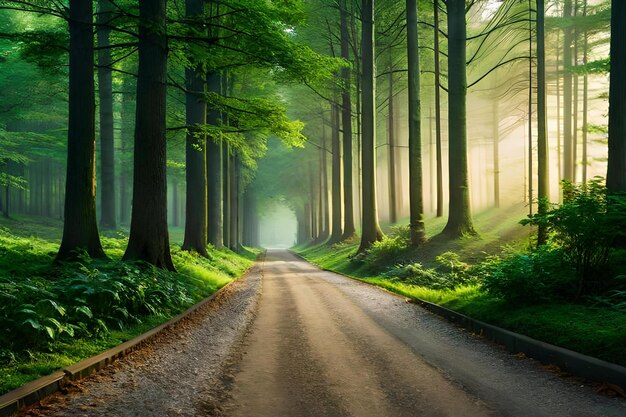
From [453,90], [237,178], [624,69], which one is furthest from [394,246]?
[237,178]

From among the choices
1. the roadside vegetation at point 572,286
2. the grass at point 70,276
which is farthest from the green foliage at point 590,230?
the grass at point 70,276

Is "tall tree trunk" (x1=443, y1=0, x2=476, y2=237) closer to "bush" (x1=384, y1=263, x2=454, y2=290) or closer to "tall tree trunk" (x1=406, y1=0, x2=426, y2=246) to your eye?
"tall tree trunk" (x1=406, y1=0, x2=426, y2=246)

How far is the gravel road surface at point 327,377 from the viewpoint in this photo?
4180 millimetres

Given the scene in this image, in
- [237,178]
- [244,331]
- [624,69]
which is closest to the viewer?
[244,331]

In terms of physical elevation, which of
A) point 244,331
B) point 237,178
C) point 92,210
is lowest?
point 244,331

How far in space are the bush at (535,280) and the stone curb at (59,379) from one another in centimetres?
581

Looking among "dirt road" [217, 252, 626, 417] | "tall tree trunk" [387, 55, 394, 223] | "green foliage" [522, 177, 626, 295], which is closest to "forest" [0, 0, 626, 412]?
"green foliage" [522, 177, 626, 295]

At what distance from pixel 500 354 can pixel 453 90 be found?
12916 mm

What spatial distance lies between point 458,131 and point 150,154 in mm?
10966

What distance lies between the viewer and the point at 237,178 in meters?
35.5

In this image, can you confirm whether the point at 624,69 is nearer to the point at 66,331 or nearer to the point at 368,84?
the point at 66,331

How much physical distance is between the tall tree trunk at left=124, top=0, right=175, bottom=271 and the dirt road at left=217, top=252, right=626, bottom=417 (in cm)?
399

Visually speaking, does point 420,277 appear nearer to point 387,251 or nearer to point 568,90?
point 387,251

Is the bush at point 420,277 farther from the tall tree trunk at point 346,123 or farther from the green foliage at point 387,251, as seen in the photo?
the tall tree trunk at point 346,123
